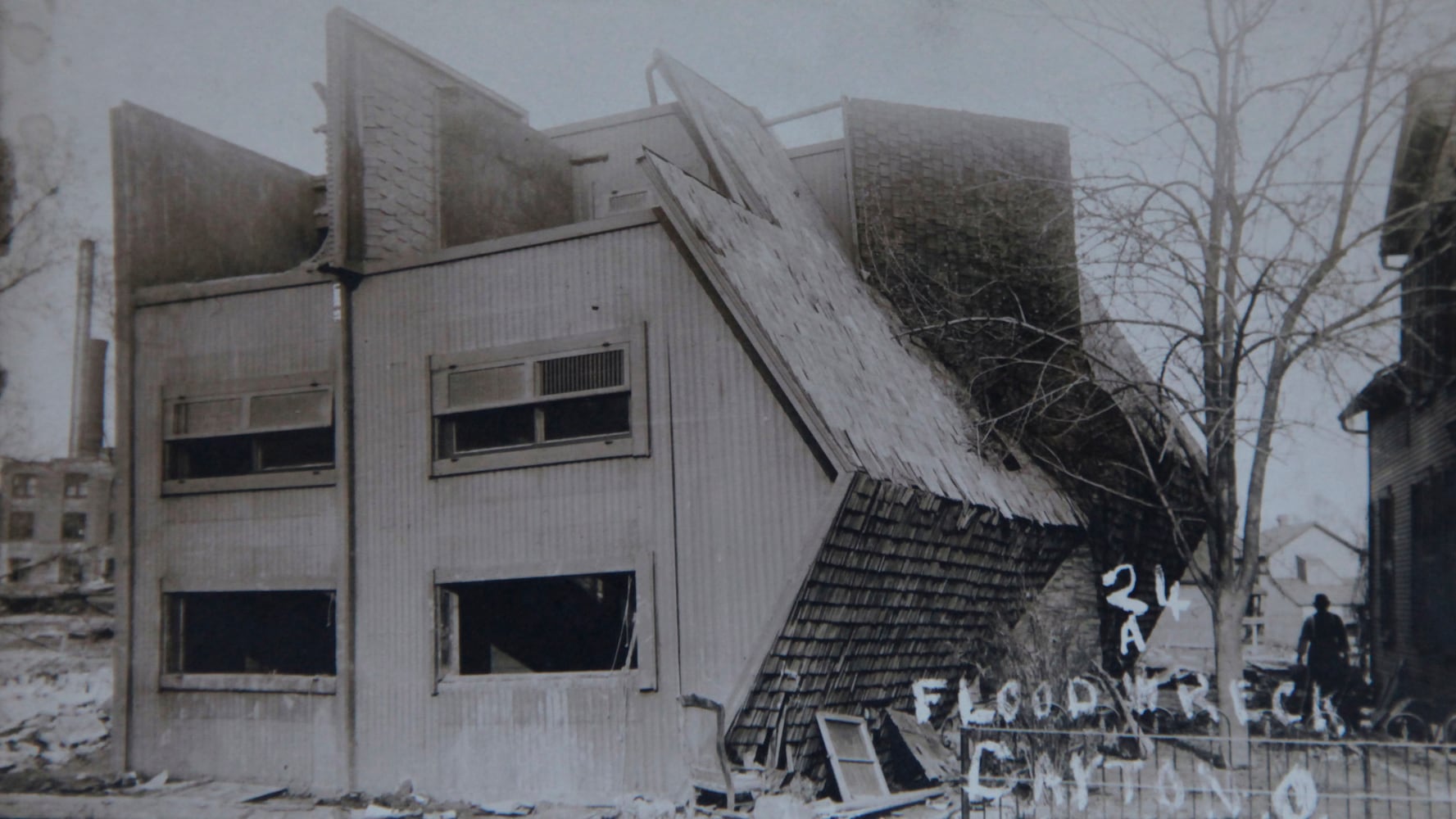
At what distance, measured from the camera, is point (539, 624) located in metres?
15.6

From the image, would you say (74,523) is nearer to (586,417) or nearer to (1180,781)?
(586,417)

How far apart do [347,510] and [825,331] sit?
19.1 feet

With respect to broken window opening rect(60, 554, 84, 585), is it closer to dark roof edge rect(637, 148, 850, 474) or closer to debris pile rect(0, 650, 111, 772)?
debris pile rect(0, 650, 111, 772)

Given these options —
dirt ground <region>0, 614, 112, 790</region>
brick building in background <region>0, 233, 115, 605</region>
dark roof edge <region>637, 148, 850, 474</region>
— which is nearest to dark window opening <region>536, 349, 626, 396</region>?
dark roof edge <region>637, 148, 850, 474</region>

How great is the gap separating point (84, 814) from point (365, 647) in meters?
3.31

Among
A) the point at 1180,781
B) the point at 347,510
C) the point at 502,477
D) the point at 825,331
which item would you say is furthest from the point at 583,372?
the point at 1180,781

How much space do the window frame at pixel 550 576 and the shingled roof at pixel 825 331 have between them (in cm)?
255

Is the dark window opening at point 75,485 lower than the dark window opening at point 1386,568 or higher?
higher

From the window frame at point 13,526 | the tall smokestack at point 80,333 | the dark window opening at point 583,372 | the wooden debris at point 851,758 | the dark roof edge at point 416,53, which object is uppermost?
the dark roof edge at point 416,53

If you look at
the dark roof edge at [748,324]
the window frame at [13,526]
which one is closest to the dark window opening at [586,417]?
the dark roof edge at [748,324]

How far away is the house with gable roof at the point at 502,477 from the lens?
12.6 meters

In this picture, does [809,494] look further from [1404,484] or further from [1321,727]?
[1404,484]

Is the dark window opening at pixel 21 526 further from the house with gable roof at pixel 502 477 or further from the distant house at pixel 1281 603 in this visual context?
the distant house at pixel 1281 603

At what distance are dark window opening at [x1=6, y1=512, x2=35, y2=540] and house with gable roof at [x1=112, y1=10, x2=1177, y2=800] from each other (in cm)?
1509
